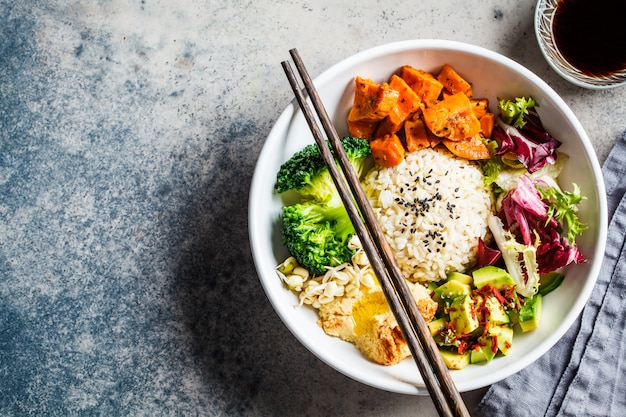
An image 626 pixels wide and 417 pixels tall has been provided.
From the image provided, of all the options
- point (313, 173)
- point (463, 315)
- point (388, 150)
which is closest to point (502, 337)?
point (463, 315)

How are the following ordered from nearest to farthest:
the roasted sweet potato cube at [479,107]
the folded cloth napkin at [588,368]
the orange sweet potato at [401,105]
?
the orange sweet potato at [401,105] < the roasted sweet potato cube at [479,107] < the folded cloth napkin at [588,368]

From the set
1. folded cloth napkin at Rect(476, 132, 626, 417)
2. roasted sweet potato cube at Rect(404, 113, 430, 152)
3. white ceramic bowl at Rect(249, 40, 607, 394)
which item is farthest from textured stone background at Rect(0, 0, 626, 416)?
roasted sweet potato cube at Rect(404, 113, 430, 152)

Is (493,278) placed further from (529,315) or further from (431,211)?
(431,211)

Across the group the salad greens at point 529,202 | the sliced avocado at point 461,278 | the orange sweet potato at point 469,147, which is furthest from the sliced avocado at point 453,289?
the orange sweet potato at point 469,147

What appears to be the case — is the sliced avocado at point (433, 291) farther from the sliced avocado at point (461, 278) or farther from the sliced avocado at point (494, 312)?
the sliced avocado at point (494, 312)

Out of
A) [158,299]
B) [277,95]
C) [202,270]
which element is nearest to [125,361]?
[158,299]
